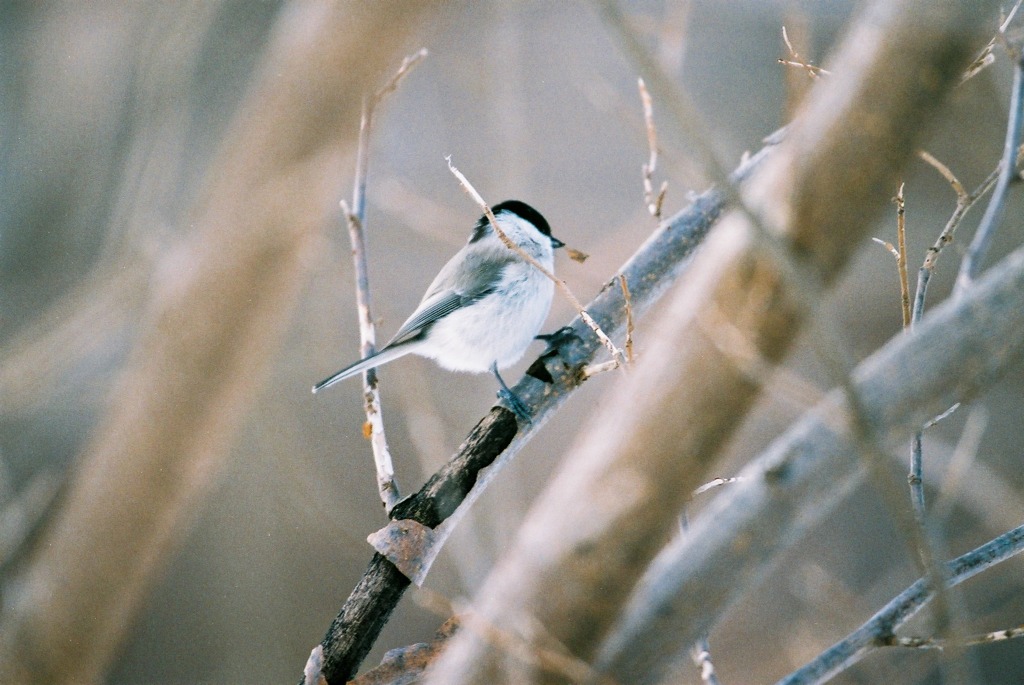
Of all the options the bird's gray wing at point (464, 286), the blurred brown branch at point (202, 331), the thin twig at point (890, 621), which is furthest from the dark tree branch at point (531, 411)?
the blurred brown branch at point (202, 331)

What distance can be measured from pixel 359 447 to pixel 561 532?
34.7 inches

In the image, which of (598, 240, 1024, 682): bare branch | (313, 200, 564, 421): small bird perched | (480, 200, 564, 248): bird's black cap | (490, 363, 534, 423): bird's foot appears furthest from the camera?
(480, 200, 564, 248): bird's black cap

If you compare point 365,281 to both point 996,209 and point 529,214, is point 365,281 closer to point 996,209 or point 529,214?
point 529,214

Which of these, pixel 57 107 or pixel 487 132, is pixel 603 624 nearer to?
pixel 487 132

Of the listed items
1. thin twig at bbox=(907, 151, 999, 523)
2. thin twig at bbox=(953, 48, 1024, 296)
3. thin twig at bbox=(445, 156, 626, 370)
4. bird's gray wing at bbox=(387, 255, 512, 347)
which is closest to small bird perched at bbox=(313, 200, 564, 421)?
bird's gray wing at bbox=(387, 255, 512, 347)

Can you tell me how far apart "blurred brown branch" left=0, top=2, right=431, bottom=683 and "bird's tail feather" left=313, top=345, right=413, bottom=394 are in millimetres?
472

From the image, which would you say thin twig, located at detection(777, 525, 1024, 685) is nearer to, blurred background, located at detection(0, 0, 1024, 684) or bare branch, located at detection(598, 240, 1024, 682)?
bare branch, located at detection(598, 240, 1024, 682)

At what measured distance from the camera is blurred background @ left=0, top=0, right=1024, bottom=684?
1.22 meters

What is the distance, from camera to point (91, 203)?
1.51 metres

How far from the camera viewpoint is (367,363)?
0.87m

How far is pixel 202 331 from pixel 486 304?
0.62 metres

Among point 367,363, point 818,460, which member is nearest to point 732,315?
point 818,460

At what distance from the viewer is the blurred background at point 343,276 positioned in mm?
1225

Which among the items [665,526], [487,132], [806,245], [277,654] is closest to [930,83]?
[806,245]
